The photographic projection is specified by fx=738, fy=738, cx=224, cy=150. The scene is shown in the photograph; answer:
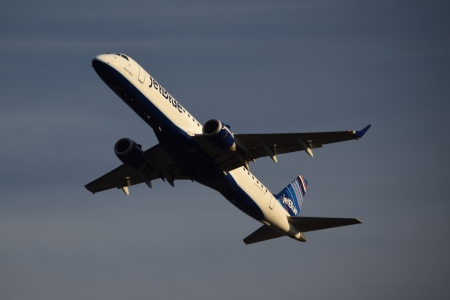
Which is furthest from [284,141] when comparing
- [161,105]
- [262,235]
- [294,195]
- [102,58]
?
[294,195]

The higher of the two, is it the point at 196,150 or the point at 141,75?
the point at 141,75

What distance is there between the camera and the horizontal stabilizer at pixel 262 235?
56.5 m

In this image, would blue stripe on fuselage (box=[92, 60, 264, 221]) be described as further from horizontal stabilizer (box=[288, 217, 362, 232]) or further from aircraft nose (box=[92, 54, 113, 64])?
horizontal stabilizer (box=[288, 217, 362, 232])

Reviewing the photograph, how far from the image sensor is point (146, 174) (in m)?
52.6

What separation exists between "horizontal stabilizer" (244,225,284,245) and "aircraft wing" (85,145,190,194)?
7.72 m

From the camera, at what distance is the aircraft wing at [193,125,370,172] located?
45.7 m

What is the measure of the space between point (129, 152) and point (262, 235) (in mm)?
13948

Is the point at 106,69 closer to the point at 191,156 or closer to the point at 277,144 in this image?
the point at 191,156

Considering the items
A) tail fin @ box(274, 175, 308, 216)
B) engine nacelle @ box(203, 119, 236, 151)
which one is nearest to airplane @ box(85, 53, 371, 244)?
engine nacelle @ box(203, 119, 236, 151)

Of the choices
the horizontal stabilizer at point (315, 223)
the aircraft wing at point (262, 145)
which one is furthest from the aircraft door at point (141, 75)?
the horizontal stabilizer at point (315, 223)

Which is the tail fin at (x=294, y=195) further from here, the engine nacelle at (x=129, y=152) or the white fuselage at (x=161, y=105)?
the engine nacelle at (x=129, y=152)

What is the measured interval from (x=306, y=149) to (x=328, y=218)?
28.7ft

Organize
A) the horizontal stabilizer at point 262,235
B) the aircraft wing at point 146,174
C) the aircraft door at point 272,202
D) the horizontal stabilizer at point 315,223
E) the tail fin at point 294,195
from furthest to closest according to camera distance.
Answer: the tail fin at point 294,195, the horizontal stabilizer at point 262,235, the aircraft door at point 272,202, the horizontal stabilizer at point 315,223, the aircraft wing at point 146,174

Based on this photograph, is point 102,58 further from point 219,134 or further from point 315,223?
point 315,223
